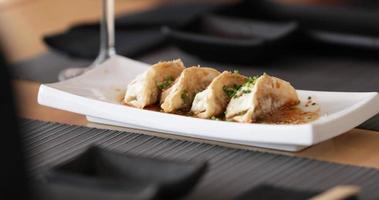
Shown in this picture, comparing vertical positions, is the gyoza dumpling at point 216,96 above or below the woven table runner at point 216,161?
above

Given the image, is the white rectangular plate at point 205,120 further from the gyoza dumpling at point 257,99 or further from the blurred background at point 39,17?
the blurred background at point 39,17

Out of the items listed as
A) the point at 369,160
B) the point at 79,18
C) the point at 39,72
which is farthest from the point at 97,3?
the point at 369,160

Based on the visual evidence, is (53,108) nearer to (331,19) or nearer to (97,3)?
(331,19)

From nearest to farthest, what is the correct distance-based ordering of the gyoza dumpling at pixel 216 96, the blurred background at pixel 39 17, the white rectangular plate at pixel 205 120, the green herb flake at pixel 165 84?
the white rectangular plate at pixel 205 120
the gyoza dumpling at pixel 216 96
the green herb flake at pixel 165 84
the blurred background at pixel 39 17

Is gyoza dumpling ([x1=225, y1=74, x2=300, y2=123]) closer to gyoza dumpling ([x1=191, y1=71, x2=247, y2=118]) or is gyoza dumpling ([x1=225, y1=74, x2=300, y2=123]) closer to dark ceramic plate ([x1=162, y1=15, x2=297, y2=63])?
gyoza dumpling ([x1=191, y1=71, x2=247, y2=118])

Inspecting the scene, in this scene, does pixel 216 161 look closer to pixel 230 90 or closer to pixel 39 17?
pixel 230 90

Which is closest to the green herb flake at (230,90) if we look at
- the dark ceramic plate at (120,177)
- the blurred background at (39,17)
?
the dark ceramic plate at (120,177)

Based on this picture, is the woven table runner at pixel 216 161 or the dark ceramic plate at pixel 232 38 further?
the dark ceramic plate at pixel 232 38
